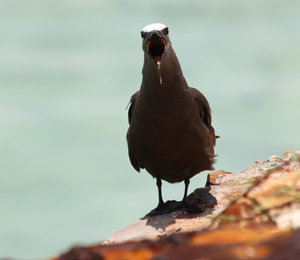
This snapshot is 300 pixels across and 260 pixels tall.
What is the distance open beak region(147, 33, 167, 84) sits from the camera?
6.30 m

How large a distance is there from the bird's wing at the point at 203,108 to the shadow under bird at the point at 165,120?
0.03 metres

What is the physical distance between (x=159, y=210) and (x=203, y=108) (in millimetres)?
1489

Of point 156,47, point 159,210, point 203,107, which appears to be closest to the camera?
point 156,47

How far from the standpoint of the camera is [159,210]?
Result: 6957 mm

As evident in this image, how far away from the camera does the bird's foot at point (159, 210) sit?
6.82 metres

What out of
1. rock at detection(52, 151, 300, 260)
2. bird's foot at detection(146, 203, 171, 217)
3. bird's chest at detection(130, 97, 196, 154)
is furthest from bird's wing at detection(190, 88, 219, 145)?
rock at detection(52, 151, 300, 260)

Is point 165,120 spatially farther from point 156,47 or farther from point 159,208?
point 159,208

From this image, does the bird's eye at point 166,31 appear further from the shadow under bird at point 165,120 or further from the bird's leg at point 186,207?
the bird's leg at point 186,207

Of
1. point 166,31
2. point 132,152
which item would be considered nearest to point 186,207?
point 132,152

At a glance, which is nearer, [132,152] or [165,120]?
[165,120]

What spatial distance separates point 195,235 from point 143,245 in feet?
0.75

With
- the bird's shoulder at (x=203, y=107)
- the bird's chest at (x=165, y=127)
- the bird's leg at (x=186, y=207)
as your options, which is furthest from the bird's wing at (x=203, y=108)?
the bird's leg at (x=186, y=207)

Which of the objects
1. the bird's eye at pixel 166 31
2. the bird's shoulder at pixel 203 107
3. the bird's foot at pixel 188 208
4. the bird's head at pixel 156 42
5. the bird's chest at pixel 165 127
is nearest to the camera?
the bird's head at pixel 156 42

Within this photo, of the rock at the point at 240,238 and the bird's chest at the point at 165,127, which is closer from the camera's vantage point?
the rock at the point at 240,238
